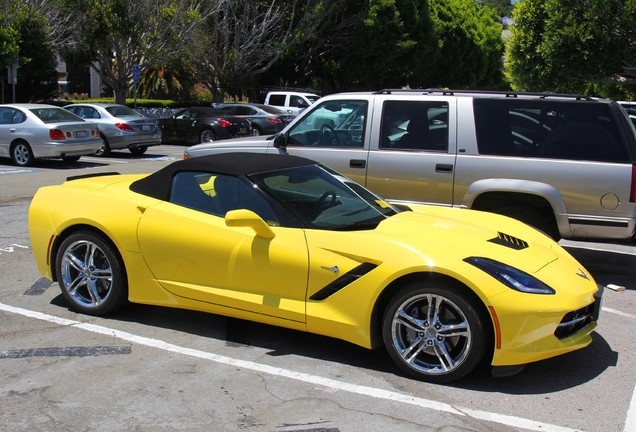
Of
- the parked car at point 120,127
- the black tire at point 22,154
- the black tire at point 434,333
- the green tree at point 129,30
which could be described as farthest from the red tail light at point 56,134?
the black tire at point 434,333

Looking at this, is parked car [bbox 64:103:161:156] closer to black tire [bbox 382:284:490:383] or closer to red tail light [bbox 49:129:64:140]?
red tail light [bbox 49:129:64:140]

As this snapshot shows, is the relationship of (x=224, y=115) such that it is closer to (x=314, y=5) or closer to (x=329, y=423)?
(x=314, y=5)

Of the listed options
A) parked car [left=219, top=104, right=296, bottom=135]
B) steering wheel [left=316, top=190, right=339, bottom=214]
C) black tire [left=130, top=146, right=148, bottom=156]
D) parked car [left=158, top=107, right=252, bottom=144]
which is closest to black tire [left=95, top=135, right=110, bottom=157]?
black tire [left=130, top=146, right=148, bottom=156]

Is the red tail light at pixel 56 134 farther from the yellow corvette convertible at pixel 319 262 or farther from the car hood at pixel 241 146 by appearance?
the yellow corvette convertible at pixel 319 262

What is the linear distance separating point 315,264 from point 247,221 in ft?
1.80

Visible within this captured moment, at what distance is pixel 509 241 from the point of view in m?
5.01

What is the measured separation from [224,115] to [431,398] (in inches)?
784

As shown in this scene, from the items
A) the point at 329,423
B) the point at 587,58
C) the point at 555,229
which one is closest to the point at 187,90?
the point at 587,58

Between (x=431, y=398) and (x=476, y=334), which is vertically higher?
(x=476, y=334)

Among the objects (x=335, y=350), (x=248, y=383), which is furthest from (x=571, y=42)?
(x=248, y=383)

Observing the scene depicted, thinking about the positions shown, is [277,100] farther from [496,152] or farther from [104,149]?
[496,152]

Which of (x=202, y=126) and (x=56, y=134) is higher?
(x=202, y=126)

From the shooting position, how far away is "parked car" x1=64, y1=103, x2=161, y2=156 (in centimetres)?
1900

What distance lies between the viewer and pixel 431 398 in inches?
167
